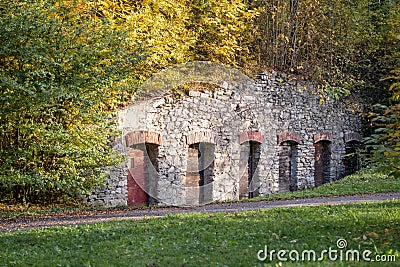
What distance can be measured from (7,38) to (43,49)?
63cm

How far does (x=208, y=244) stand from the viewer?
6129 mm

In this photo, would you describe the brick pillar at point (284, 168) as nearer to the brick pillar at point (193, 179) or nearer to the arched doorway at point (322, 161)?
the arched doorway at point (322, 161)

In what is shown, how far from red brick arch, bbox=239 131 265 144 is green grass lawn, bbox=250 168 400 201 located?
1646 millimetres

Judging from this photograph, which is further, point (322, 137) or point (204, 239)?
point (322, 137)

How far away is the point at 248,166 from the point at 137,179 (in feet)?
12.7

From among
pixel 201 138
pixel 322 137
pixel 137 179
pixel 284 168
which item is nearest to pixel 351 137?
pixel 322 137

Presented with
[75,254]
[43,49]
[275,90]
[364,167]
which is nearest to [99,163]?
[43,49]

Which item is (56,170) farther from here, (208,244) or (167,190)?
(208,244)

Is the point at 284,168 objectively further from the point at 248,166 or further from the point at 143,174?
the point at 143,174

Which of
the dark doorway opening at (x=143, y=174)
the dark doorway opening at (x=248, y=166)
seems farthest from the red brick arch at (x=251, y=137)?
the dark doorway opening at (x=143, y=174)

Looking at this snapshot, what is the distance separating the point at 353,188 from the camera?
13828 mm

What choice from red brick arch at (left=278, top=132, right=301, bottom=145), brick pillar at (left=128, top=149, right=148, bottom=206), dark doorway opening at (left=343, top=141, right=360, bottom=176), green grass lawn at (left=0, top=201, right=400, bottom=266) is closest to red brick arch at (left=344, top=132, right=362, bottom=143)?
dark doorway opening at (left=343, top=141, right=360, bottom=176)

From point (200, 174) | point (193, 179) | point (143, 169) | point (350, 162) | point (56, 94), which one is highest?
point (56, 94)

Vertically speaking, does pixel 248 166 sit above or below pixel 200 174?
above
